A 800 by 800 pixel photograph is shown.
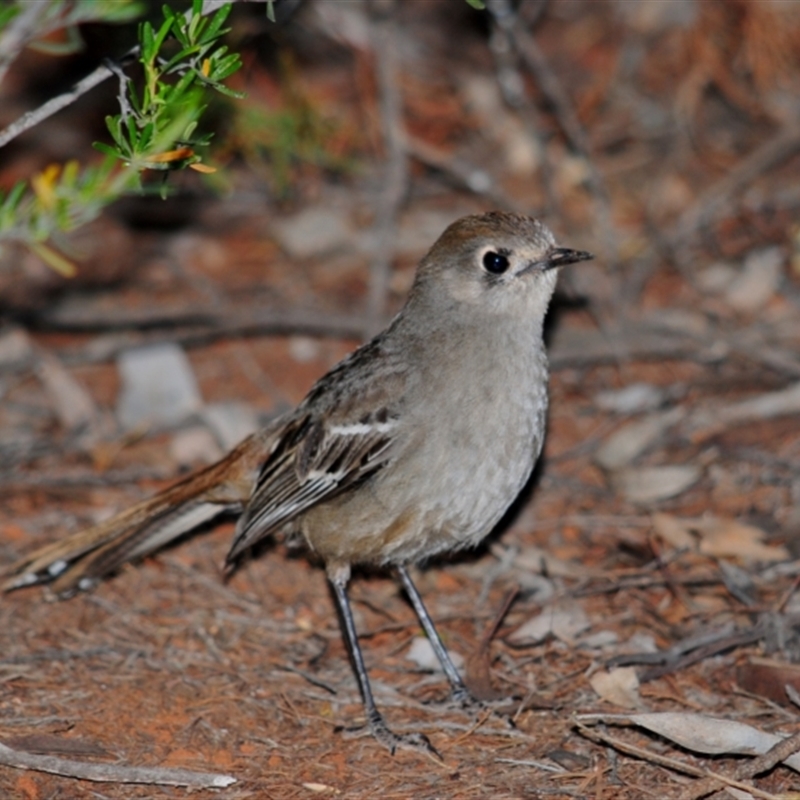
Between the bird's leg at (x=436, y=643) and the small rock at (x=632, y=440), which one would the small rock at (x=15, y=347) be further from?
the small rock at (x=632, y=440)

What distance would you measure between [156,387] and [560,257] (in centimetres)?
308

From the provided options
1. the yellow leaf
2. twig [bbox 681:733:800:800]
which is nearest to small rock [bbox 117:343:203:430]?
the yellow leaf

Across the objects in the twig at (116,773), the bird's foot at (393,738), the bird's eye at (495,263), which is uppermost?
the bird's eye at (495,263)

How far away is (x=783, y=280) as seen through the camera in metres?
8.20

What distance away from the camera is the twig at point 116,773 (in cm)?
464

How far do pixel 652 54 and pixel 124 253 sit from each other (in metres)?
4.22

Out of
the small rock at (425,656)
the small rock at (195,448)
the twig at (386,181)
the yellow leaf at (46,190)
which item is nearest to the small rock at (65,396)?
the small rock at (195,448)

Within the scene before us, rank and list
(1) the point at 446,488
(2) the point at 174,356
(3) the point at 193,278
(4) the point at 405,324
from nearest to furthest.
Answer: (1) the point at 446,488 → (4) the point at 405,324 → (2) the point at 174,356 → (3) the point at 193,278

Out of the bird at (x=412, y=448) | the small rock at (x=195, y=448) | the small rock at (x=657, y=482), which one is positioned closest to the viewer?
the bird at (x=412, y=448)

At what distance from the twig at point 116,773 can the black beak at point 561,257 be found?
2.58m

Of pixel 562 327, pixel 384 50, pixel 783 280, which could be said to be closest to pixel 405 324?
pixel 562 327

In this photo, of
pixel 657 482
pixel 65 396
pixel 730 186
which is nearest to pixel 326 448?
pixel 657 482

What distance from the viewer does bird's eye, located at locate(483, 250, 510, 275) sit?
572 cm

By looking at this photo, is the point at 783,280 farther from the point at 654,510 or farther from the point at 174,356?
the point at 174,356
